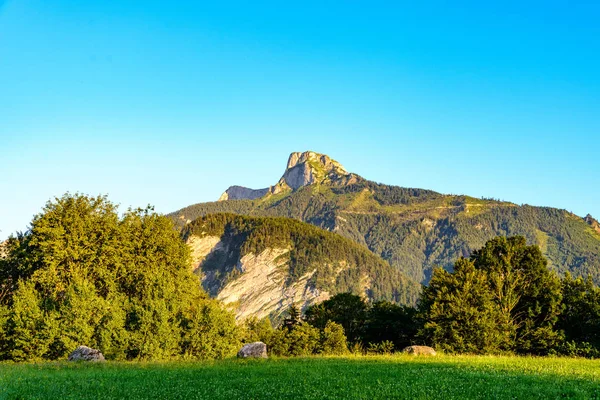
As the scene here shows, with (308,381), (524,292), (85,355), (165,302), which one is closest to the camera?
(308,381)

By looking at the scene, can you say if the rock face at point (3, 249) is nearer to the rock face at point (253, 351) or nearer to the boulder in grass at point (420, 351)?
the rock face at point (253, 351)

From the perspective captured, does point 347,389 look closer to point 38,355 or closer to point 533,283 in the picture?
point 38,355

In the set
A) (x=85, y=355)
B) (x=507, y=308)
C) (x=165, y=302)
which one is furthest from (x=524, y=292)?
(x=85, y=355)

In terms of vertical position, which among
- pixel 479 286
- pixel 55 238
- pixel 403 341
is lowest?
pixel 403 341

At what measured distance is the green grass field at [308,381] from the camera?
1780 centimetres

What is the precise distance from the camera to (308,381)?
21.1m

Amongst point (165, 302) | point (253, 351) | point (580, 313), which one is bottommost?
point (253, 351)

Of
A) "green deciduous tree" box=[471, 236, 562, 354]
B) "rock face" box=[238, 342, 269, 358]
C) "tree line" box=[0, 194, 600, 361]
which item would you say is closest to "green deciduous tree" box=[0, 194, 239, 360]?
"tree line" box=[0, 194, 600, 361]

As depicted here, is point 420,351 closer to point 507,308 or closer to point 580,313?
point 507,308

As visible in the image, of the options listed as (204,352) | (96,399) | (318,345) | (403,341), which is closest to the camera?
(96,399)

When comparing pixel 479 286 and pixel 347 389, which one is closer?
pixel 347 389

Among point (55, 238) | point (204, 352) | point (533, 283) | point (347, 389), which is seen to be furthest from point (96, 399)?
point (533, 283)

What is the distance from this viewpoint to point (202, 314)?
41844 millimetres

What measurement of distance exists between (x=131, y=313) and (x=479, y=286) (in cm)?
3805
